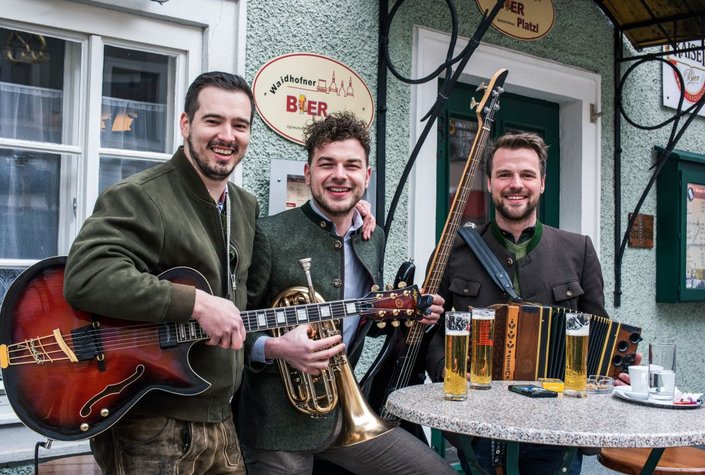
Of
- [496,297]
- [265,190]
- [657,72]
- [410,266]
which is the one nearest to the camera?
[410,266]

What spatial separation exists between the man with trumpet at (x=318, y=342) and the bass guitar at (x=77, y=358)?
355 mm

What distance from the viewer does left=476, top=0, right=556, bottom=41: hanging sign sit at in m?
4.55

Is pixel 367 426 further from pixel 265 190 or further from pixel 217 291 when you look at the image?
pixel 265 190

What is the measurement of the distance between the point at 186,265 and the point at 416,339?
0.99 m

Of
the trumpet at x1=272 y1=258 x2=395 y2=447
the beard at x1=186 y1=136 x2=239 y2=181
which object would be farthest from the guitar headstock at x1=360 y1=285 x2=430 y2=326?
the beard at x1=186 y1=136 x2=239 y2=181

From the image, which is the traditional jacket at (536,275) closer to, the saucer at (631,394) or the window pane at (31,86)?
the saucer at (631,394)

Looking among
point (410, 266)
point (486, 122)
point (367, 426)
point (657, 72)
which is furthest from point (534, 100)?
point (367, 426)

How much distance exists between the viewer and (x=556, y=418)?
2047mm

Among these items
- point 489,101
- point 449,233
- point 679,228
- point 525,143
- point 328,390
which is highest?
point 489,101

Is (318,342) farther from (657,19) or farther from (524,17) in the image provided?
(657,19)

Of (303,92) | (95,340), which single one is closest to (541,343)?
(95,340)

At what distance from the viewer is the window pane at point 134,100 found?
3.23m

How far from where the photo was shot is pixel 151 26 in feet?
10.7

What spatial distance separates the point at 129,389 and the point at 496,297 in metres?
1.45
